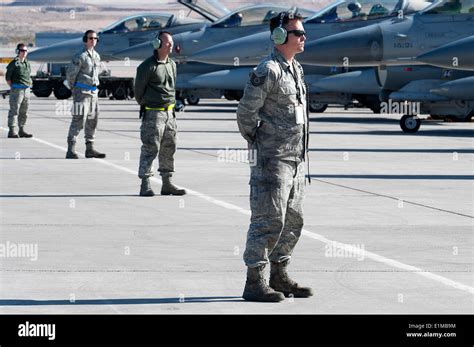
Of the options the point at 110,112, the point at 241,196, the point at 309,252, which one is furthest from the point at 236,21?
the point at 309,252

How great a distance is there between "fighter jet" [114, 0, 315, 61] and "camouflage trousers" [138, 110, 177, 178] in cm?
2081

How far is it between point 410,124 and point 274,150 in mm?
17938

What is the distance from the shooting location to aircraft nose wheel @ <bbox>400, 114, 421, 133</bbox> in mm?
26328

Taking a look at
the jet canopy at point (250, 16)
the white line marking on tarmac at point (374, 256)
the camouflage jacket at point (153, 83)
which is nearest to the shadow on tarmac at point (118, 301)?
the white line marking on tarmac at point (374, 256)

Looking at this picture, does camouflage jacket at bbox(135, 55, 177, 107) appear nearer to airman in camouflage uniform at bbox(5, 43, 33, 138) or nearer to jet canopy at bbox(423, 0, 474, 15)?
airman in camouflage uniform at bbox(5, 43, 33, 138)

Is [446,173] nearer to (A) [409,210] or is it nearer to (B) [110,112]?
(A) [409,210]

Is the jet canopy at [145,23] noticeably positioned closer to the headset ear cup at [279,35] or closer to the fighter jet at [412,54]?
the fighter jet at [412,54]

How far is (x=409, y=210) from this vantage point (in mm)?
13508

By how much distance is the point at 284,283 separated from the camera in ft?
29.0

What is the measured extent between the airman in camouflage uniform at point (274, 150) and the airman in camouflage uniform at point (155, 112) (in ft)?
19.7

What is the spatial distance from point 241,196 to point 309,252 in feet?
13.4

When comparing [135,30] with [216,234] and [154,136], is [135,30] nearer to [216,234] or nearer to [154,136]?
[154,136]

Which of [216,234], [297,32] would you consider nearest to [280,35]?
[297,32]

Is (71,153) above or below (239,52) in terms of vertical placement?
below
